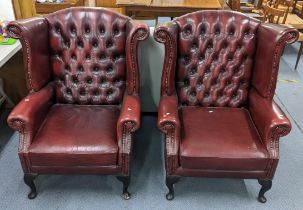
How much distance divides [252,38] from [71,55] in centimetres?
120

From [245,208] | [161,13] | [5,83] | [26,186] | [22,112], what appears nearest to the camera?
[22,112]

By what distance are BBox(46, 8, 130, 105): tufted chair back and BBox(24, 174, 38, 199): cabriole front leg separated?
1.81ft

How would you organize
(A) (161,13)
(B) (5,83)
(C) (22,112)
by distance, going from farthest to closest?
(A) (161,13), (B) (5,83), (C) (22,112)

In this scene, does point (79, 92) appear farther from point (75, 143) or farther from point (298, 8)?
point (298, 8)

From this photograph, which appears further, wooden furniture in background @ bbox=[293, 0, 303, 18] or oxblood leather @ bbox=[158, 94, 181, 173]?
wooden furniture in background @ bbox=[293, 0, 303, 18]

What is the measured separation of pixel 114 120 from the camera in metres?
1.80

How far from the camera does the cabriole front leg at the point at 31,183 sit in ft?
5.43

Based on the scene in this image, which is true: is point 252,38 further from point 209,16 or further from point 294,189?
point 294,189

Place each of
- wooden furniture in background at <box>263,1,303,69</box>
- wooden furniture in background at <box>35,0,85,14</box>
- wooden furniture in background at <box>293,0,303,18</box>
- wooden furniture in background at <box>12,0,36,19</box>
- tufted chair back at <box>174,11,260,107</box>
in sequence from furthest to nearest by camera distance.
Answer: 1. wooden furniture in background at <box>293,0,303,18</box>
2. wooden furniture in background at <box>35,0,85,14</box>
3. wooden furniture in background at <box>263,1,303,69</box>
4. wooden furniture in background at <box>12,0,36,19</box>
5. tufted chair back at <box>174,11,260,107</box>

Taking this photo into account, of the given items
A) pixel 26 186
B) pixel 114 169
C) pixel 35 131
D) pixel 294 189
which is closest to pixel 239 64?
pixel 294 189

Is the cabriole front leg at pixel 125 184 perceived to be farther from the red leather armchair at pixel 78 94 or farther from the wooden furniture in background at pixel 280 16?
the wooden furniture in background at pixel 280 16

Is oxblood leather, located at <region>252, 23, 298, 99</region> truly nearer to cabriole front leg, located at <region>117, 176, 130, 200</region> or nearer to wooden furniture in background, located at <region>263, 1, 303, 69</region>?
cabriole front leg, located at <region>117, 176, 130, 200</region>

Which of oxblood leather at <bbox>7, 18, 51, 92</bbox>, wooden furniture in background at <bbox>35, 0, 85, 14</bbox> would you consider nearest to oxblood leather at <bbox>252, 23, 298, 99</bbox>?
oxblood leather at <bbox>7, 18, 51, 92</bbox>

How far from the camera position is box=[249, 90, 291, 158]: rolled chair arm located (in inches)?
60.6
